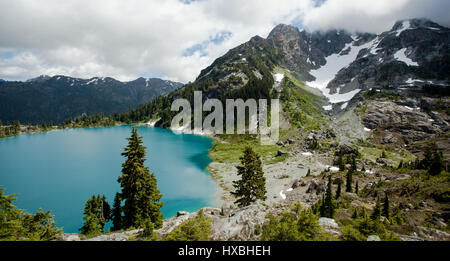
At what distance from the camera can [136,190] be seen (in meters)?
23.8

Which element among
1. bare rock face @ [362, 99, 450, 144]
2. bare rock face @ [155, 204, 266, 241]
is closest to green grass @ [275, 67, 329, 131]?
bare rock face @ [362, 99, 450, 144]

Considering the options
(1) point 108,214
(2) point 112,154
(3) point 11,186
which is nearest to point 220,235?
(1) point 108,214

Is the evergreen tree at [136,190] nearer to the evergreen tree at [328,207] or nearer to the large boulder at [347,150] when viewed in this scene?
the evergreen tree at [328,207]

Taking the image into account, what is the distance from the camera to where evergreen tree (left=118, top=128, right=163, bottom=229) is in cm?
2305

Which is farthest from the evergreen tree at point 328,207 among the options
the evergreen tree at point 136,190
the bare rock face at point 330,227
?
the evergreen tree at point 136,190

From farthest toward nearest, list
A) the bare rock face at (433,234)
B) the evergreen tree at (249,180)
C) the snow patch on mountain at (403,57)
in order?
the snow patch on mountain at (403,57) < the evergreen tree at (249,180) < the bare rock face at (433,234)

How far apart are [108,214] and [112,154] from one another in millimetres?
53880

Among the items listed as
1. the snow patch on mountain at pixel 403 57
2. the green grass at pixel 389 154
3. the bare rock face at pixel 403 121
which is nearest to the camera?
the green grass at pixel 389 154

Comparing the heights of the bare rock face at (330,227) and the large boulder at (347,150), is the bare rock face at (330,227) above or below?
above

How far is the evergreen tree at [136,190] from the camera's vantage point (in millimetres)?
23047

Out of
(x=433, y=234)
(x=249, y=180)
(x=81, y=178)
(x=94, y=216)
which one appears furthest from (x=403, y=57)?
(x=81, y=178)

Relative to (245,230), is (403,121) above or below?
above

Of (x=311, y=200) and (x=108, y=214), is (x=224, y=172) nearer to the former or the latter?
(x=311, y=200)

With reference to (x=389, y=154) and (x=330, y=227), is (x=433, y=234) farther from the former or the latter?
(x=389, y=154)
